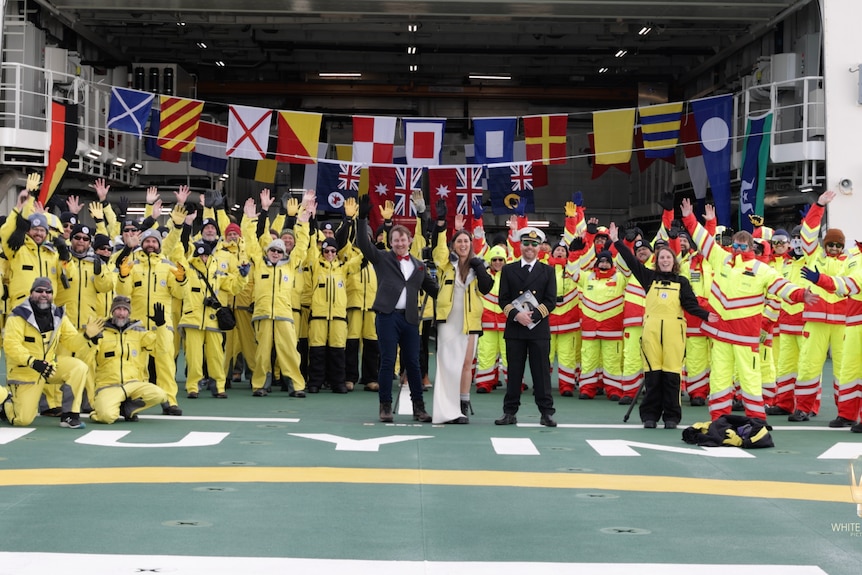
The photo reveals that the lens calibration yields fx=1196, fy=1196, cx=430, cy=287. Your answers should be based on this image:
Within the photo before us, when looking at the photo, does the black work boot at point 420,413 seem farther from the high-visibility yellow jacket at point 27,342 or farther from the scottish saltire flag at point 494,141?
the scottish saltire flag at point 494,141

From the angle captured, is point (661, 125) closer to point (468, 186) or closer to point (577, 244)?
point (468, 186)

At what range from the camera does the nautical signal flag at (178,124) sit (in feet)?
79.6

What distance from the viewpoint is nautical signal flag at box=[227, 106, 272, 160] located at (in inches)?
927

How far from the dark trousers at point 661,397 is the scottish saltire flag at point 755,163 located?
13.3 meters

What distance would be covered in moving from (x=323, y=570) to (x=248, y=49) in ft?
90.6

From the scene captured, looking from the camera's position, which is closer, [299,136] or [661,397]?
[661,397]

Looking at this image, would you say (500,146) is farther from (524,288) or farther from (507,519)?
(507,519)

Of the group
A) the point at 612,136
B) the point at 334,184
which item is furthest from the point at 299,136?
the point at 612,136

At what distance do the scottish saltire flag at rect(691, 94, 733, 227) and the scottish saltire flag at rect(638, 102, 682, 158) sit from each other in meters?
0.44

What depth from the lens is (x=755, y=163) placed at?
79.7 ft

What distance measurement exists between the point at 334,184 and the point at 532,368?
14857 mm

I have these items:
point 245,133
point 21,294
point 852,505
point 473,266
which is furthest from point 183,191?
point 852,505

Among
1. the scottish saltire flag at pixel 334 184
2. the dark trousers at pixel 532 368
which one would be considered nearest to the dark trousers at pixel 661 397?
the dark trousers at pixel 532 368

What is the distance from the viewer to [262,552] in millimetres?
5738
